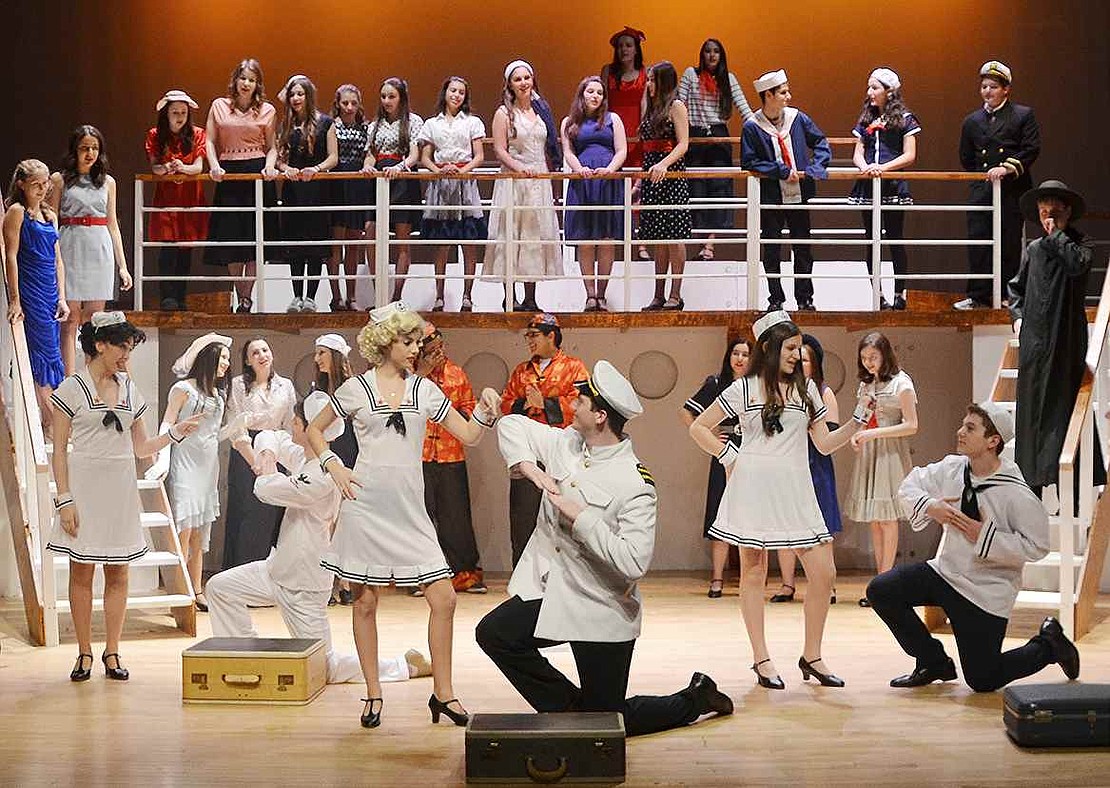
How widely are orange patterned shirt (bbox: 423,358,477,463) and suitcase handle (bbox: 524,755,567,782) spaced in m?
4.14

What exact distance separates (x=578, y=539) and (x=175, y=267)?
5.30 metres

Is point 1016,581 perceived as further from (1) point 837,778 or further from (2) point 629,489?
(2) point 629,489

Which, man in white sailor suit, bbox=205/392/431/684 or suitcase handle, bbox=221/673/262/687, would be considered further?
man in white sailor suit, bbox=205/392/431/684

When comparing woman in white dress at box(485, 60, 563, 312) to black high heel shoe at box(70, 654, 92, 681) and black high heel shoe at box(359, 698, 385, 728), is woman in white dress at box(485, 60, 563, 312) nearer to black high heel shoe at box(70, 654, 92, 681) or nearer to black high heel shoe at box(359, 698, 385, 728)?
black high heel shoe at box(70, 654, 92, 681)

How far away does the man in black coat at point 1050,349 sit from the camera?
25.4 ft

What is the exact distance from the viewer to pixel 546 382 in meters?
8.60

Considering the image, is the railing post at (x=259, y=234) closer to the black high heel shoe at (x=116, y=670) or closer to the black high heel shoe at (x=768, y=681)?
the black high heel shoe at (x=116, y=670)

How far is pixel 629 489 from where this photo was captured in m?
5.11

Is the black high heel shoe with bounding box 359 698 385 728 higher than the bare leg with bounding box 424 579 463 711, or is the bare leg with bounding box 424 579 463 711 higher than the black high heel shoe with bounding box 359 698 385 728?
the bare leg with bounding box 424 579 463 711

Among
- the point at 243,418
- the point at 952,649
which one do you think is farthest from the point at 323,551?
the point at 952,649

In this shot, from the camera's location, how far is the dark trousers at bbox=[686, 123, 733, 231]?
9.41m

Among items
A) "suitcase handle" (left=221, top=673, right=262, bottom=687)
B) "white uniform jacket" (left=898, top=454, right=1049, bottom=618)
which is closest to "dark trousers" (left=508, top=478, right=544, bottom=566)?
"suitcase handle" (left=221, top=673, right=262, bottom=687)

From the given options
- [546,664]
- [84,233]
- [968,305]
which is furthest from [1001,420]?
[84,233]

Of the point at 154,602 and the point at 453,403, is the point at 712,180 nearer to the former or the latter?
the point at 453,403
